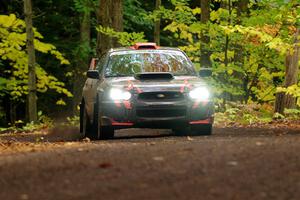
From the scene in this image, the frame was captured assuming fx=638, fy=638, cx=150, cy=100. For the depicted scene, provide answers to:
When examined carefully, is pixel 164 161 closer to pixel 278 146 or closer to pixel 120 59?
pixel 278 146

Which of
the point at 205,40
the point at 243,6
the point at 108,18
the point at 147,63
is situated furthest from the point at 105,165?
the point at 243,6

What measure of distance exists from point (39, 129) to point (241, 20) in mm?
6674

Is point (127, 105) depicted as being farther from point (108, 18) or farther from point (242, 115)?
point (108, 18)

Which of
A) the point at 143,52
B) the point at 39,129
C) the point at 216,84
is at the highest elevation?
the point at 143,52

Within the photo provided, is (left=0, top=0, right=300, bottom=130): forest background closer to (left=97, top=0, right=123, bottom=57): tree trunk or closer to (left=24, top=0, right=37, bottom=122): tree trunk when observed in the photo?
(left=97, top=0, right=123, bottom=57): tree trunk

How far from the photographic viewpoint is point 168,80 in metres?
11.4

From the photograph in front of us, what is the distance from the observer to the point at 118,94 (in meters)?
11.0

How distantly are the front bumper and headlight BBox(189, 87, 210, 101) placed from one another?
0.09 metres

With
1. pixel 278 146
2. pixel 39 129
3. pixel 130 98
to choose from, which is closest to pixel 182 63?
pixel 130 98

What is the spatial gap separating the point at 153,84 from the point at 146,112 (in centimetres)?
50

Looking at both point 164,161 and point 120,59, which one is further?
point 120,59

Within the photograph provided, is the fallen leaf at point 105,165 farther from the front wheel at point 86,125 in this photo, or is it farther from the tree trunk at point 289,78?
the tree trunk at point 289,78

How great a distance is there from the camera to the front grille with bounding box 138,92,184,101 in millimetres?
11008

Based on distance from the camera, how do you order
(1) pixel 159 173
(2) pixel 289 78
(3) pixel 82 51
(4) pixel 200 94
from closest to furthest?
(1) pixel 159 173 < (4) pixel 200 94 < (2) pixel 289 78 < (3) pixel 82 51
